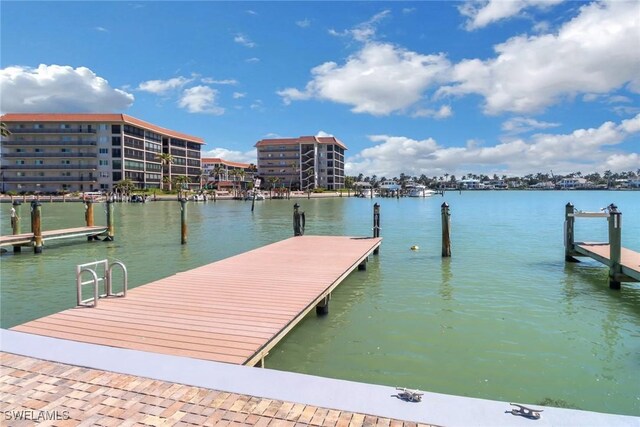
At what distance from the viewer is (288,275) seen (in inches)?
493

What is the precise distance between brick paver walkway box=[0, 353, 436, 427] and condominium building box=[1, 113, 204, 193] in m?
114

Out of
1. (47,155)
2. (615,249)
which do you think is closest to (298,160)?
(47,155)

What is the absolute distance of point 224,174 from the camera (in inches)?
6914

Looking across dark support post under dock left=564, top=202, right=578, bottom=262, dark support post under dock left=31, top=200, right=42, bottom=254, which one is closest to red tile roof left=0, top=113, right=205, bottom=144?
dark support post under dock left=31, top=200, right=42, bottom=254

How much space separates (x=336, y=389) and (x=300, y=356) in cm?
415

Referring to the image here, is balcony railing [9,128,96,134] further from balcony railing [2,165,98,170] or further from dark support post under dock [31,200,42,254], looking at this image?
dark support post under dock [31,200,42,254]

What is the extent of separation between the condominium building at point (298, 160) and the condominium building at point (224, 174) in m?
8.09

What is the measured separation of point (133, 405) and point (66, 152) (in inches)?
4796

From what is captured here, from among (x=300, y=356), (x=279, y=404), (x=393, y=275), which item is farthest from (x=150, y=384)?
(x=393, y=275)

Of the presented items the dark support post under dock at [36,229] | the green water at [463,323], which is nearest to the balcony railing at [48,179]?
the dark support post under dock at [36,229]

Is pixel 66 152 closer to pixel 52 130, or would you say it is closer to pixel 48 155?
pixel 48 155

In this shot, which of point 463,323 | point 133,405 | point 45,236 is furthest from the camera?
point 45,236

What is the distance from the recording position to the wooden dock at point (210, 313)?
6633 mm

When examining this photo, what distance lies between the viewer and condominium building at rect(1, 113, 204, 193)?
106750 mm
